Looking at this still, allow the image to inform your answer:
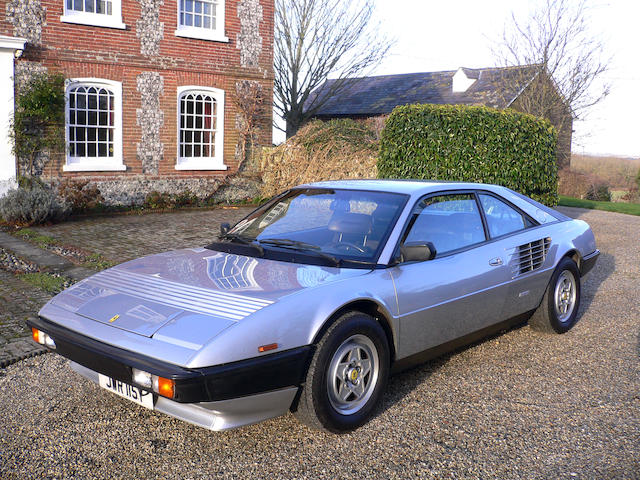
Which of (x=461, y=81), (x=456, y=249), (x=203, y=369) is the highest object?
(x=461, y=81)

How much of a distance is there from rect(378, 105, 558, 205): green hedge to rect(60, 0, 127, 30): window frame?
7275 millimetres

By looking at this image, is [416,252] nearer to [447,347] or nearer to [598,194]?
[447,347]

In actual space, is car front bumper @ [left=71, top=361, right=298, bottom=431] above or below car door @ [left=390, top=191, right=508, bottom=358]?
below

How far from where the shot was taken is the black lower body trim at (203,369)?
3084 millimetres

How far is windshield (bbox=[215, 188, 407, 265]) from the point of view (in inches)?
170

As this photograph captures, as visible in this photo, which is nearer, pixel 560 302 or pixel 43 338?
pixel 43 338

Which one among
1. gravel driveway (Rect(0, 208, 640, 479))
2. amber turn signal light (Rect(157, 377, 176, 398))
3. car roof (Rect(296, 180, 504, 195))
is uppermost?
car roof (Rect(296, 180, 504, 195))

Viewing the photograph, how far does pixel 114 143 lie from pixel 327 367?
1266 centimetres

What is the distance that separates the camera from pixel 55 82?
44.5ft

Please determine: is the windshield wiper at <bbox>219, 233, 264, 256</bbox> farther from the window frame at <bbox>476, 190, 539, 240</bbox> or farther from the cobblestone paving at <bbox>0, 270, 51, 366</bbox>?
the window frame at <bbox>476, 190, 539, 240</bbox>

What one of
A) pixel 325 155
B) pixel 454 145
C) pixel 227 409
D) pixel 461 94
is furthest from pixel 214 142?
pixel 461 94

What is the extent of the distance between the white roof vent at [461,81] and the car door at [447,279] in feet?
83.5

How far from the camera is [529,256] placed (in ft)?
17.6

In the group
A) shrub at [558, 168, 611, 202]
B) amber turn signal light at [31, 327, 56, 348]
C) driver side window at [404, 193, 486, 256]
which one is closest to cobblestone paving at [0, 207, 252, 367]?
amber turn signal light at [31, 327, 56, 348]
